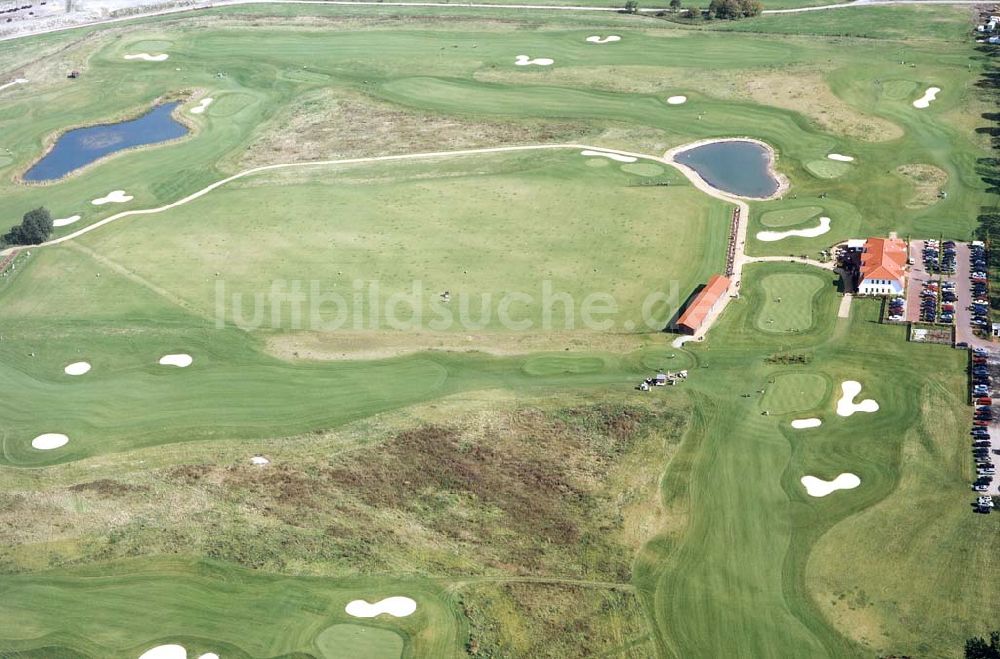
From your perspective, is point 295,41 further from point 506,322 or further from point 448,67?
point 506,322

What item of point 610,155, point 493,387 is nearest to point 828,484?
point 493,387

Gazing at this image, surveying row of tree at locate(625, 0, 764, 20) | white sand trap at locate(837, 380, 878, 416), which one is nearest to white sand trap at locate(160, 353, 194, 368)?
→ white sand trap at locate(837, 380, 878, 416)

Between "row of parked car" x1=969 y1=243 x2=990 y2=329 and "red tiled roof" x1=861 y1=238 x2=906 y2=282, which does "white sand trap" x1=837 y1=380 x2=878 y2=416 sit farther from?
"red tiled roof" x1=861 y1=238 x2=906 y2=282

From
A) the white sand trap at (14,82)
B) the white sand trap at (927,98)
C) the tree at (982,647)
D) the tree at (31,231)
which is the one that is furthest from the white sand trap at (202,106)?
the tree at (982,647)

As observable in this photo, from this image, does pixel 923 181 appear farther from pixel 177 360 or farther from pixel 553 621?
pixel 177 360

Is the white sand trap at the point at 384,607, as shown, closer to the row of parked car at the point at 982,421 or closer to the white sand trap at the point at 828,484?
the white sand trap at the point at 828,484

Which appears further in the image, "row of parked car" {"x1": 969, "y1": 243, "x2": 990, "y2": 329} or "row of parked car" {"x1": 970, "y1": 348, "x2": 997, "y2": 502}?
"row of parked car" {"x1": 969, "y1": 243, "x2": 990, "y2": 329}
